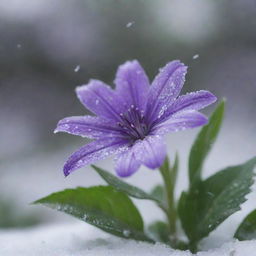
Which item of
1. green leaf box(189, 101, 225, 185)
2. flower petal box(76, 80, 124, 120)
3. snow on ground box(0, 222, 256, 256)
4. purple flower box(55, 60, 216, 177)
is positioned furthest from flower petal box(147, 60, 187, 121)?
Answer: snow on ground box(0, 222, 256, 256)

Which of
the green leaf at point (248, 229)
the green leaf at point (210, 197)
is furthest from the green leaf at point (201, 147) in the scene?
the green leaf at point (248, 229)

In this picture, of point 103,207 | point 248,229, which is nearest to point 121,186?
point 103,207

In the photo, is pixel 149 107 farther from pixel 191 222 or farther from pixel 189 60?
pixel 189 60

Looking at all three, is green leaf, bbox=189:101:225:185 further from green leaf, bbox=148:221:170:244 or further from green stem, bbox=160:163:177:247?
green leaf, bbox=148:221:170:244

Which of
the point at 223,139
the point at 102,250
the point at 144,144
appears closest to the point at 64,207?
the point at 102,250

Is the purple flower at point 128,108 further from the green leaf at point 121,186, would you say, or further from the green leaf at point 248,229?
the green leaf at point 248,229

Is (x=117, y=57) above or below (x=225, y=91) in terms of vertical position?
above
